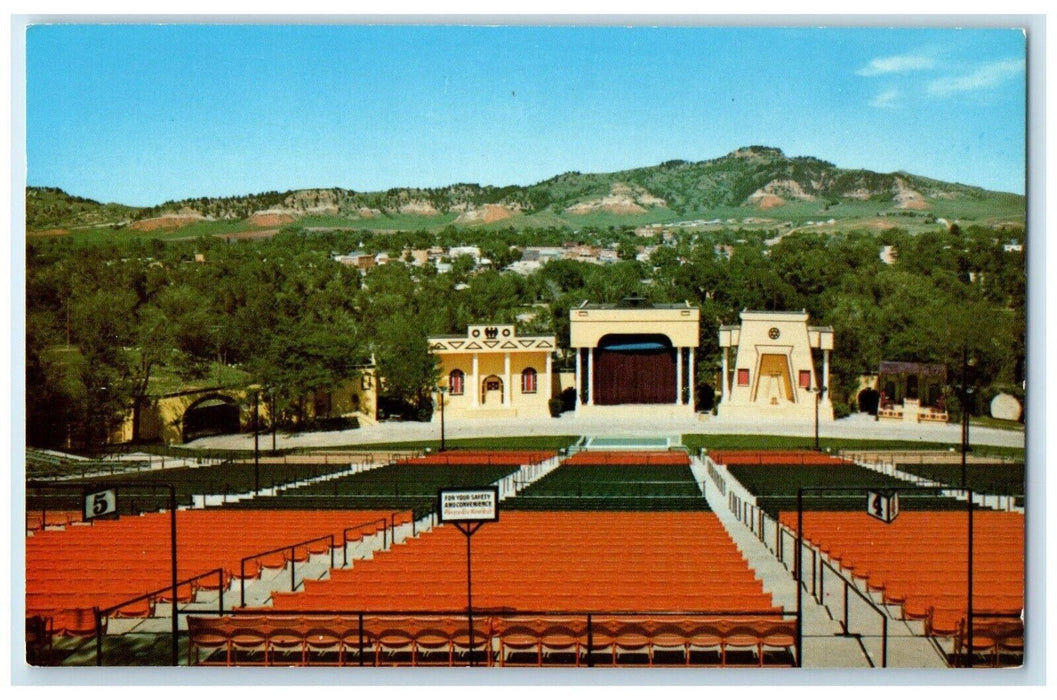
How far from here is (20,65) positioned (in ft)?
30.6

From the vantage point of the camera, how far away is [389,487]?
15.5 meters

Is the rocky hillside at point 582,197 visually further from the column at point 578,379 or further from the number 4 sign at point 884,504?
the column at point 578,379

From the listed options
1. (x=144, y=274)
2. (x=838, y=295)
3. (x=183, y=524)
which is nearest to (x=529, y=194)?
(x=144, y=274)

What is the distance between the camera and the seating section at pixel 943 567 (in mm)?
7941

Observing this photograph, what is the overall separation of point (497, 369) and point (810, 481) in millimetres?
13900

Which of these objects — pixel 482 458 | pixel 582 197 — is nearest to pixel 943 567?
pixel 482 458

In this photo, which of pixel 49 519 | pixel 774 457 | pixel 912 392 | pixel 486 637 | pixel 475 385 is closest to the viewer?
pixel 486 637

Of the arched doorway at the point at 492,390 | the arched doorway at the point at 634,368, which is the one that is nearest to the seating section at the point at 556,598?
the arched doorway at the point at 492,390

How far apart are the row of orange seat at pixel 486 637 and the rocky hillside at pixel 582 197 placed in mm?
5174

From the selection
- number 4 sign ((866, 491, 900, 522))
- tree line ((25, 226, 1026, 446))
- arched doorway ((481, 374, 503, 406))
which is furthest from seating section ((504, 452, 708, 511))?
arched doorway ((481, 374, 503, 406))

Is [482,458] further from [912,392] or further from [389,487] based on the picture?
[912,392]

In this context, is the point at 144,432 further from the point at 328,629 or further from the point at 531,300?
the point at 531,300

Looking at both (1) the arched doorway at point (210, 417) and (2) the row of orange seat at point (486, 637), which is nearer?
(2) the row of orange seat at point (486, 637)

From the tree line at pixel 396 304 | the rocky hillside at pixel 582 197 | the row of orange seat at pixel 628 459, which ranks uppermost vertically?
the rocky hillside at pixel 582 197
